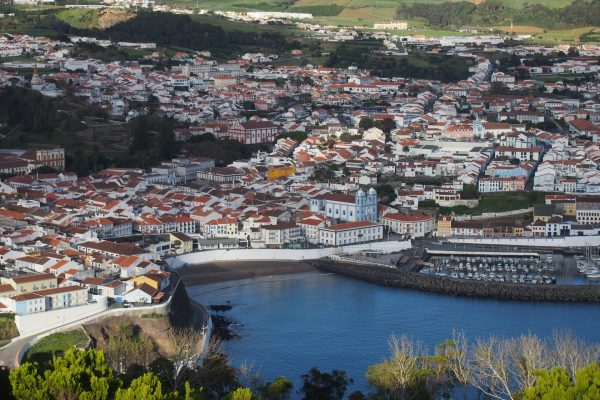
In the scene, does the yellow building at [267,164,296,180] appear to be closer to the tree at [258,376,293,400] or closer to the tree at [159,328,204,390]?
the tree at [159,328,204,390]

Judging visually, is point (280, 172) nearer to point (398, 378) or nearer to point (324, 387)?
point (324, 387)

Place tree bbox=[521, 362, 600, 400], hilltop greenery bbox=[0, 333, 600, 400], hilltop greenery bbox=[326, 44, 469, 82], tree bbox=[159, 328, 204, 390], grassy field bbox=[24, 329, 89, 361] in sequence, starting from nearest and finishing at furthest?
tree bbox=[521, 362, 600, 400] → hilltop greenery bbox=[0, 333, 600, 400] → tree bbox=[159, 328, 204, 390] → grassy field bbox=[24, 329, 89, 361] → hilltop greenery bbox=[326, 44, 469, 82]

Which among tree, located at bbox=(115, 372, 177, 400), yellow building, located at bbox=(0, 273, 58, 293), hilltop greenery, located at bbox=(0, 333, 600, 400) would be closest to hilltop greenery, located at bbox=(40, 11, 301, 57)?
yellow building, located at bbox=(0, 273, 58, 293)

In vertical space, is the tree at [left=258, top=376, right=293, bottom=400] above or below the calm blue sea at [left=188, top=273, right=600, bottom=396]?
above

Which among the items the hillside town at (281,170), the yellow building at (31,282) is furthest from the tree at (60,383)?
the yellow building at (31,282)

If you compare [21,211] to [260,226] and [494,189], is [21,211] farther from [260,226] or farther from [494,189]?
[494,189]

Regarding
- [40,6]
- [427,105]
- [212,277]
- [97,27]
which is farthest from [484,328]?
[40,6]

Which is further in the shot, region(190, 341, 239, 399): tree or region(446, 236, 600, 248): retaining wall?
region(446, 236, 600, 248): retaining wall
